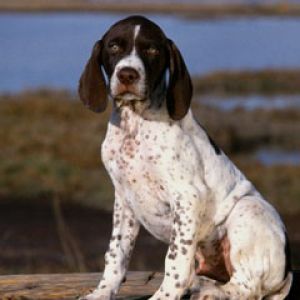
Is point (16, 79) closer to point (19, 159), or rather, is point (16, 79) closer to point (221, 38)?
point (19, 159)

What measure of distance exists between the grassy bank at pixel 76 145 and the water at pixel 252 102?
1.40m

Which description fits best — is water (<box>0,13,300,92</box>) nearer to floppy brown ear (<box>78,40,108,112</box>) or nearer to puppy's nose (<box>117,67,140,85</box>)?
floppy brown ear (<box>78,40,108,112</box>)

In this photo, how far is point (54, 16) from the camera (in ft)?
303

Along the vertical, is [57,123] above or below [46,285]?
below

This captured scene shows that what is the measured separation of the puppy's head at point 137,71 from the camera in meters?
6.25

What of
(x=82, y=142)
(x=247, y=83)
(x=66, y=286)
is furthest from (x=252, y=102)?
(x=66, y=286)

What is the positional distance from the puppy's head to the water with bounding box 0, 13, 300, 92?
82.4ft

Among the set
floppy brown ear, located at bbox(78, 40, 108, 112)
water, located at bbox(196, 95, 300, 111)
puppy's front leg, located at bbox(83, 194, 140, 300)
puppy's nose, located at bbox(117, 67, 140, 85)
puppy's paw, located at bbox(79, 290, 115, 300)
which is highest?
puppy's nose, located at bbox(117, 67, 140, 85)

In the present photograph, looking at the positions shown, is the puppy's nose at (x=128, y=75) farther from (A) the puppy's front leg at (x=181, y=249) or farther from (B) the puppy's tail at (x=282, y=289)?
(B) the puppy's tail at (x=282, y=289)

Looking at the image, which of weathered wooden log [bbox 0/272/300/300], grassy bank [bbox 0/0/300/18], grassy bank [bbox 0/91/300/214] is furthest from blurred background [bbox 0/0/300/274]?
grassy bank [bbox 0/0/300/18]

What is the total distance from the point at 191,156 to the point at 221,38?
188ft

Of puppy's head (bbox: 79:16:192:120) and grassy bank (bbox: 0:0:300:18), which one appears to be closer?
puppy's head (bbox: 79:16:192:120)

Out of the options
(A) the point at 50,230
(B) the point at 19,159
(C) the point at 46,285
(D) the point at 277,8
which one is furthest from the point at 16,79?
(D) the point at 277,8

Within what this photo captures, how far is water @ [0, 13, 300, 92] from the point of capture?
4041cm
